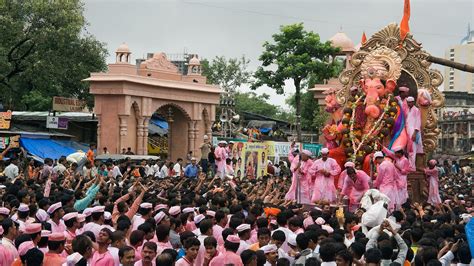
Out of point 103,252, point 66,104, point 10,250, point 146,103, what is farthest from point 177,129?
point 103,252

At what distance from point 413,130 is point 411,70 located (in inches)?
69.7

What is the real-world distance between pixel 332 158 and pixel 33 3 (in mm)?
21129

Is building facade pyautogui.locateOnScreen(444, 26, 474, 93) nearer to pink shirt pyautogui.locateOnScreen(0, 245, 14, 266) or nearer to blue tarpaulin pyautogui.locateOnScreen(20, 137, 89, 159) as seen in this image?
blue tarpaulin pyautogui.locateOnScreen(20, 137, 89, 159)

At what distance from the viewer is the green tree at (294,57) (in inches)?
1559

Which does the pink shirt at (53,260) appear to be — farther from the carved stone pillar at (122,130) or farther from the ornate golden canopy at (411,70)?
the carved stone pillar at (122,130)

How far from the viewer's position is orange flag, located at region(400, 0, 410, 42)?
745 inches

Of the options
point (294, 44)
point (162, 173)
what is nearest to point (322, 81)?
point (294, 44)

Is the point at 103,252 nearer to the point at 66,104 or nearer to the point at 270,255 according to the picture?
the point at 270,255

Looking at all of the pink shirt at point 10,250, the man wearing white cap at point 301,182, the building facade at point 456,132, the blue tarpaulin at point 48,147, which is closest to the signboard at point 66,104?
the blue tarpaulin at point 48,147

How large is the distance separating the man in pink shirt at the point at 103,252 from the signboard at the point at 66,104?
81.1 ft

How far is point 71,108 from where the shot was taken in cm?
3428

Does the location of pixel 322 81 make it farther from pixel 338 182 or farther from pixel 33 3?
pixel 338 182

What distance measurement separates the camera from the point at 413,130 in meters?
17.6

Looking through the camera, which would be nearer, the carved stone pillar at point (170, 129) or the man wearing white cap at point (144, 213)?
the man wearing white cap at point (144, 213)
